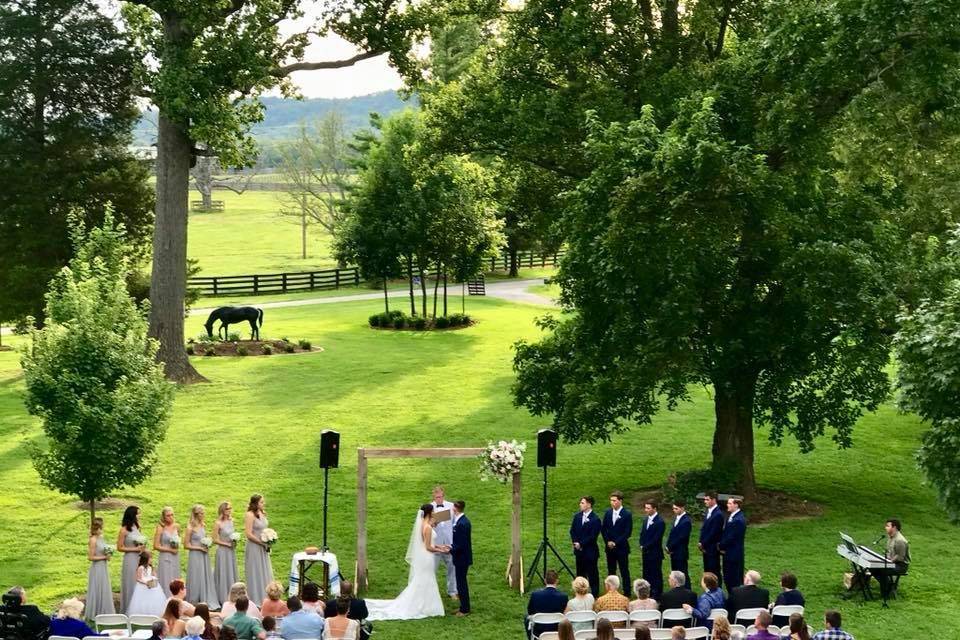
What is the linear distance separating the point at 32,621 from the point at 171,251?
2340cm

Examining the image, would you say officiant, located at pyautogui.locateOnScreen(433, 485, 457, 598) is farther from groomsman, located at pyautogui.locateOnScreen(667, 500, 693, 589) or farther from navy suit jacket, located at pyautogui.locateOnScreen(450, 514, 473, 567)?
groomsman, located at pyautogui.locateOnScreen(667, 500, 693, 589)

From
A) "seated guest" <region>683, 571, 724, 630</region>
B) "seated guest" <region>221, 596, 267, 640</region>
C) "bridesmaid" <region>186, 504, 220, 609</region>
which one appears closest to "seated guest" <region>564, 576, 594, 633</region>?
"seated guest" <region>683, 571, 724, 630</region>

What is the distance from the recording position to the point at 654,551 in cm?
1814

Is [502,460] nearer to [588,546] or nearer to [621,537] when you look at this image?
[588,546]

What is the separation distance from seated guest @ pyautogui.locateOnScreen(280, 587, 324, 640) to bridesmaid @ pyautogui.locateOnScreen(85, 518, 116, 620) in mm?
4191

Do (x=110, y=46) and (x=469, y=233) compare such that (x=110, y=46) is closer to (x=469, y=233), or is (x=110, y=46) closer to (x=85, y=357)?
(x=469, y=233)

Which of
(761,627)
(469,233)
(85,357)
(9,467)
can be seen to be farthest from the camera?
(469,233)

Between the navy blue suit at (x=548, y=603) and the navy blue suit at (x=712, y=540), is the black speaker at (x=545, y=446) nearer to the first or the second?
the navy blue suit at (x=712, y=540)

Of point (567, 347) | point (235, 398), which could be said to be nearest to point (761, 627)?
point (567, 347)

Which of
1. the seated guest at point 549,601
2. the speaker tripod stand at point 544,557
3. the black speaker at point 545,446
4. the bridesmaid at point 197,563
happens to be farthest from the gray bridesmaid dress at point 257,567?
the seated guest at point 549,601

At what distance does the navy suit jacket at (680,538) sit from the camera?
1808 centimetres

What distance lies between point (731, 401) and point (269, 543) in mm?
10607

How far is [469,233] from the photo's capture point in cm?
4953

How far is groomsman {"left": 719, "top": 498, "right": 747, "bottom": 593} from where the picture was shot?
17.8m
